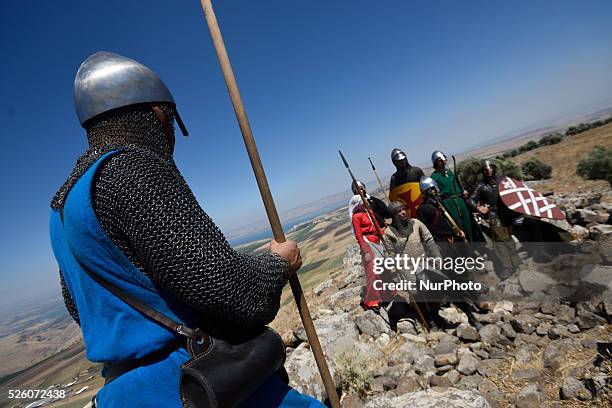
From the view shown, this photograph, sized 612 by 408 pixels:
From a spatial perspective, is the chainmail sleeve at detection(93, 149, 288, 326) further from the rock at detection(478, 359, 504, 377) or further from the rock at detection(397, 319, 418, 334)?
the rock at detection(397, 319, 418, 334)

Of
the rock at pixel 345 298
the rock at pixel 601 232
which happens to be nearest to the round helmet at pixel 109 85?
the rock at pixel 345 298

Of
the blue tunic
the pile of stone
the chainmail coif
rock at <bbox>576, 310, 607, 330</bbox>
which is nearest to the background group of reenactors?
the pile of stone

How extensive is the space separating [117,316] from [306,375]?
3269mm

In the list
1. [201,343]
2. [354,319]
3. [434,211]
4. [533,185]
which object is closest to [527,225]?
[434,211]

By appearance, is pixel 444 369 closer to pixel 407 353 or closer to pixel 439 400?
pixel 407 353

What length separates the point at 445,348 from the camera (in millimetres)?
3969

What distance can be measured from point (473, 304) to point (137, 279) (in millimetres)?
5515

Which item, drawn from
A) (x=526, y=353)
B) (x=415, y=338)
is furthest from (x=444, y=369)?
(x=415, y=338)

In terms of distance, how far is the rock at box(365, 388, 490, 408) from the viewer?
2457 millimetres

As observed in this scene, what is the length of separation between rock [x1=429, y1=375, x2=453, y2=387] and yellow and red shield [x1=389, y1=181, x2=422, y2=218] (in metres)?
4.31

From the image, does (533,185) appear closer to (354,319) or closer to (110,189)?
(354,319)

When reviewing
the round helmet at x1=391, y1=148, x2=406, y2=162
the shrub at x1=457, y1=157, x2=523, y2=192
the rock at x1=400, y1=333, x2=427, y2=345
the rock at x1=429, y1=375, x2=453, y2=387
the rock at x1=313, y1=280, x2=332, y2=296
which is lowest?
the rock at x1=313, y1=280, x2=332, y2=296

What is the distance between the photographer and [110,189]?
3.42ft

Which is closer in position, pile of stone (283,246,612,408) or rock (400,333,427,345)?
pile of stone (283,246,612,408)
